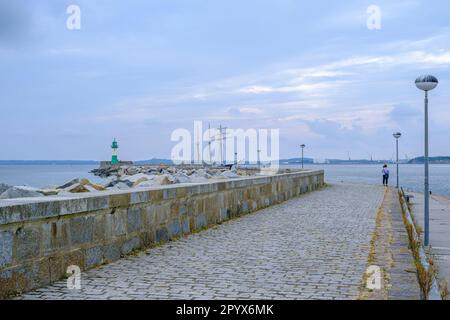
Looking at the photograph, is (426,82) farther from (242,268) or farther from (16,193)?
(16,193)

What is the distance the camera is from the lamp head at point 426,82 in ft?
33.0

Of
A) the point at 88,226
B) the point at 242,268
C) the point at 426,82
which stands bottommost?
the point at 242,268

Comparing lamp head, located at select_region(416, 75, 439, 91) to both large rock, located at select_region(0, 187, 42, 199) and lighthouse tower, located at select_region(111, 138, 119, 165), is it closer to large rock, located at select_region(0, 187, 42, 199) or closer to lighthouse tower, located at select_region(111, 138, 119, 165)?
large rock, located at select_region(0, 187, 42, 199)

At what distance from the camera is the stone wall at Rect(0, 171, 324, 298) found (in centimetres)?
519

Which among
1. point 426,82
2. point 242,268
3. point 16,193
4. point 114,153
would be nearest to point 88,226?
point 242,268

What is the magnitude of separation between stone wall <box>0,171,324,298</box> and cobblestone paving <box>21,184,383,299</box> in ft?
0.62

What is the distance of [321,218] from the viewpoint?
12609mm

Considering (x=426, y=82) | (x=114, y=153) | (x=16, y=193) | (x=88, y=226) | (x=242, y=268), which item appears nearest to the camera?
(x=88, y=226)

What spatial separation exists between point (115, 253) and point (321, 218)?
661 cm

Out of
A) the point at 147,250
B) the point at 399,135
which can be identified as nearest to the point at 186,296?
the point at 147,250

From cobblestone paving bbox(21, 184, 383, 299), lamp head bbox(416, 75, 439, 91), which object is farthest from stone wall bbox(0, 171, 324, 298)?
lamp head bbox(416, 75, 439, 91)

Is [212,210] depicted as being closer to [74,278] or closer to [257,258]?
[257,258]

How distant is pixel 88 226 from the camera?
6441 mm

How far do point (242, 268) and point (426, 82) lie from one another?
18.4 feet
